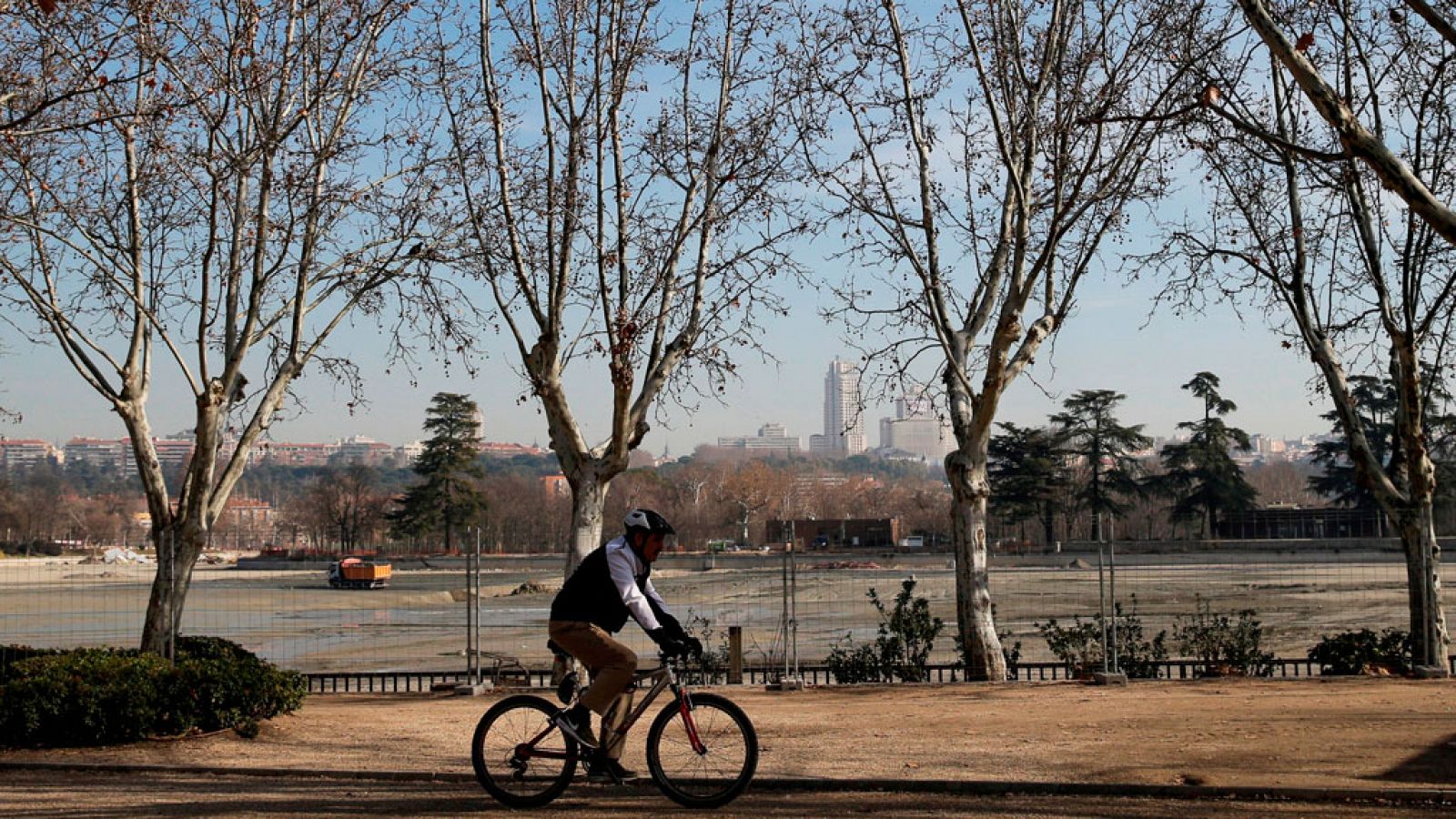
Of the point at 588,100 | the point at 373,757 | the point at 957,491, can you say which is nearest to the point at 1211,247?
the point at 957,491

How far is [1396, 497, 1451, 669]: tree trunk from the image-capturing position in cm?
1577

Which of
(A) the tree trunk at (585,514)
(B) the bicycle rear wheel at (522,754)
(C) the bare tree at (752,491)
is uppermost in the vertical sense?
(C) the bare tree at (752,491)

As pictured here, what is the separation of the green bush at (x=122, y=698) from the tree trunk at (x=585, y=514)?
162 inches

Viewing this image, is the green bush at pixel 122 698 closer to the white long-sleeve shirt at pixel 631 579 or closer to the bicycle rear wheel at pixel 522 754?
the bicycle rear wheel at pixel 522 754

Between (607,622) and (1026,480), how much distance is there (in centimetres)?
5862

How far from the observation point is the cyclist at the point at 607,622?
319 inches

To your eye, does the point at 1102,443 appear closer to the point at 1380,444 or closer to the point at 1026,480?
the point at 1026,480

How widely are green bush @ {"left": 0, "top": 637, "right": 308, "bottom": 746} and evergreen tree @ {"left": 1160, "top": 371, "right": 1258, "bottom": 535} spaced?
65.0 metres

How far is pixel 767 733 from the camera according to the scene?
1116 cm

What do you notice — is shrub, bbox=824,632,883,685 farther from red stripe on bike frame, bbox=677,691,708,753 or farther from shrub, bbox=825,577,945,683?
red stripe on bike frame, bbox=677,691,708,753

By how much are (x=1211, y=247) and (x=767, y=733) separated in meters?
10.1

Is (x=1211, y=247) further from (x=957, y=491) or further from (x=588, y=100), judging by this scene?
(x=588, y=100)

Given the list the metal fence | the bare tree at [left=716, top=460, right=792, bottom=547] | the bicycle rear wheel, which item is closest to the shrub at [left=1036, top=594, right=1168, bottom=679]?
the metal fence

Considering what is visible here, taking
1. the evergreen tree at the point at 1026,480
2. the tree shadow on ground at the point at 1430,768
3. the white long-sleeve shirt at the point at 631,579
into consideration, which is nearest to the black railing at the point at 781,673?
the tree shadow on ground at the point at 1430,768
